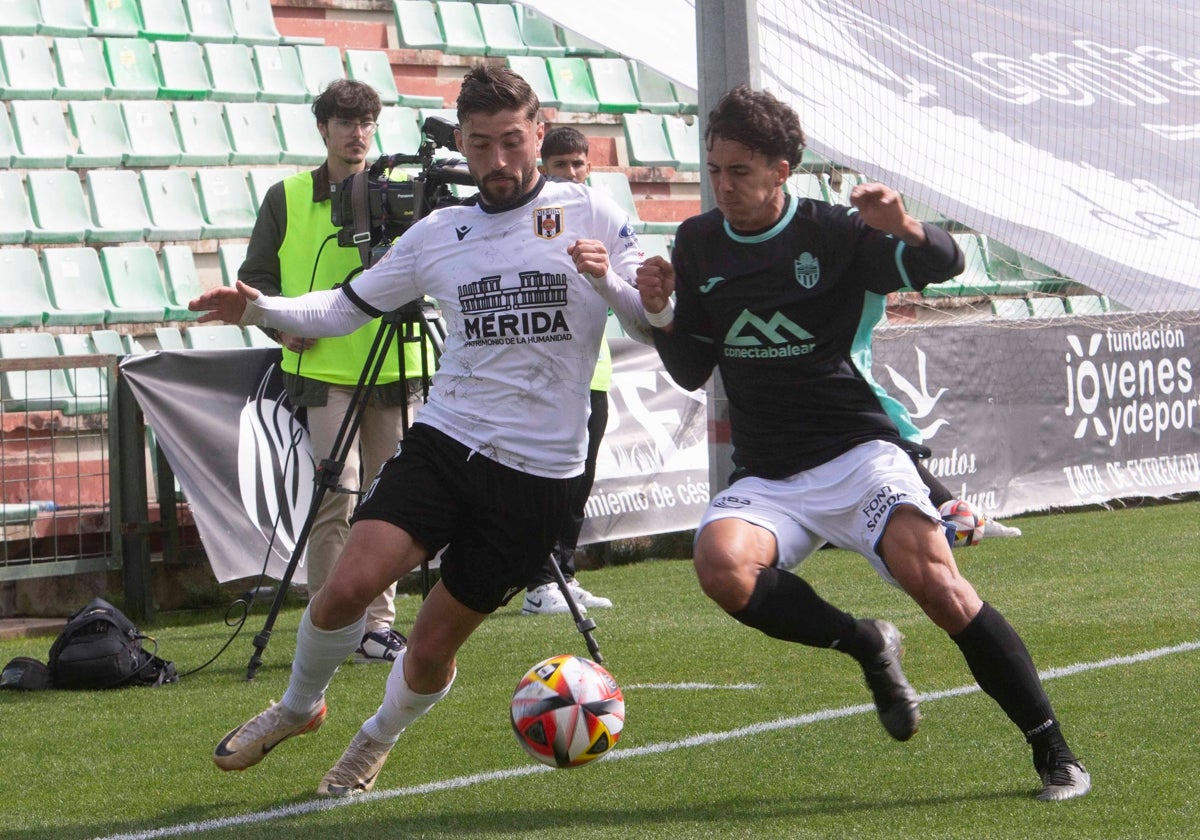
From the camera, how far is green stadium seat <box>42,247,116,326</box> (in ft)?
30.2

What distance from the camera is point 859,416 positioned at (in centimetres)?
409

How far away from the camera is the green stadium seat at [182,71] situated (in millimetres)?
10875

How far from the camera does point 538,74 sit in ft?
40.8

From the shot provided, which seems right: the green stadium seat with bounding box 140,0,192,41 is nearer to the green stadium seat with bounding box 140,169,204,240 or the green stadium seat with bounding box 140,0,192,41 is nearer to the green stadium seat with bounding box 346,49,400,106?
the green stadium seat with bounding box 346,49,400,106

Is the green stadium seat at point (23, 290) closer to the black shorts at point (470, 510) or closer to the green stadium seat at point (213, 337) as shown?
the green stadium seat at point (213, 337)

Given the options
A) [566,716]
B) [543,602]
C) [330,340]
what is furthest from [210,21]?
[566,716]

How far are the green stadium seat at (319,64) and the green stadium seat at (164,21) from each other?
824 mm

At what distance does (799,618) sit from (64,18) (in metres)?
8.76

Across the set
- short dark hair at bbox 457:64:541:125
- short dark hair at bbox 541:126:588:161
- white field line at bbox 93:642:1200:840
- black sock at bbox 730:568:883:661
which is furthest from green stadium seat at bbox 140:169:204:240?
black sock at bbox 730:568:883:661

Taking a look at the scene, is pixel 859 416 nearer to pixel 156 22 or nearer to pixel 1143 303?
pixel 1143 303

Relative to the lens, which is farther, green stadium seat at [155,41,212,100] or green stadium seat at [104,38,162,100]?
green stadium seat at [155,41,212,100]

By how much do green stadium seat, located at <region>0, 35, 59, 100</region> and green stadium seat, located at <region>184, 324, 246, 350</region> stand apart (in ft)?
6.86

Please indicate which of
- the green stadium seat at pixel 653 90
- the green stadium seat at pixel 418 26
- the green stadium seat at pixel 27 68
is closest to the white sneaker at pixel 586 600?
the green stadium seat at pixel 27 68

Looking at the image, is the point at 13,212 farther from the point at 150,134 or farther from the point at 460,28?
the point at 460,28
